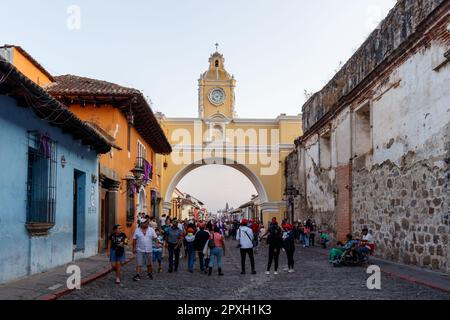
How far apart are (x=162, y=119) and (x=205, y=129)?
10.4 ft

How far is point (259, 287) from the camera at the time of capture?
10.1 m

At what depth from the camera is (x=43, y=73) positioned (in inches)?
759

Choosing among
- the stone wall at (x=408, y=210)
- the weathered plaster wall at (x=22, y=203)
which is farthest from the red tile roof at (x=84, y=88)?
the stone wall at (x=408, y=210)

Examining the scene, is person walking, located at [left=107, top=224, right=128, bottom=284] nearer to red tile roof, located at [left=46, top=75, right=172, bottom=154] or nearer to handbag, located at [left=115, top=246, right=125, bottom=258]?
handbag, located at [left=115, top=246, right=125, bottom=258]

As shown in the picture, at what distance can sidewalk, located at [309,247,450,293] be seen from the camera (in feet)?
31.1

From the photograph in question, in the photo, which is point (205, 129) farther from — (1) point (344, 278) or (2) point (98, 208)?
(1) point (344, 278)

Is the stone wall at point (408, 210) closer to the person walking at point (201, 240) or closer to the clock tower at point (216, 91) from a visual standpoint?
the person walking at point (201, 240)

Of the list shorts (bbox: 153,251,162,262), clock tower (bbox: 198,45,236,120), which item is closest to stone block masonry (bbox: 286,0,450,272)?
shorts (bbox: 153,251,162,262)

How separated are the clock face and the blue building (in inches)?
993

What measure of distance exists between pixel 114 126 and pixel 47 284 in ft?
31.1

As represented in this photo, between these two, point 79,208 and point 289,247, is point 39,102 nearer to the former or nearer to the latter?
point 79,208

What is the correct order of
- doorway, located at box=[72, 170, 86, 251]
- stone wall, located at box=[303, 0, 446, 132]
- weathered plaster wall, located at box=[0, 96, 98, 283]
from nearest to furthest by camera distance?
weathered plaster wall, located at box=[0, 96, 98, 283]
stone wall, located at box=[303, 0, 446, 132]
doorway, located at box=[72, 170, 86, 251]

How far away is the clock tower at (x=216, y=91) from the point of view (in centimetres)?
4034

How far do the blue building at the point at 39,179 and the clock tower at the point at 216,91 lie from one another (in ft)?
81.1
